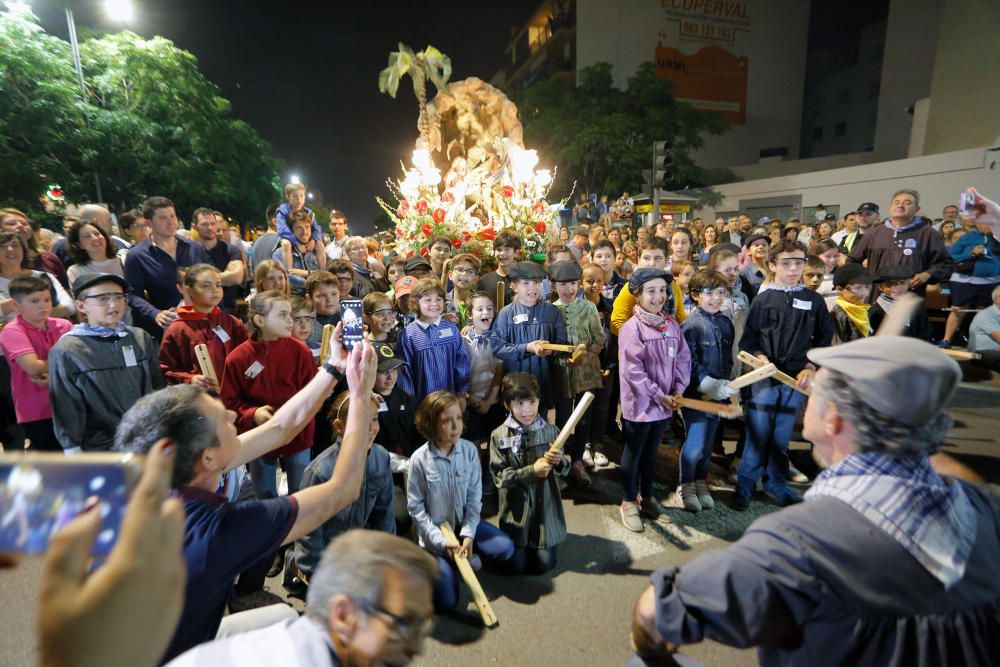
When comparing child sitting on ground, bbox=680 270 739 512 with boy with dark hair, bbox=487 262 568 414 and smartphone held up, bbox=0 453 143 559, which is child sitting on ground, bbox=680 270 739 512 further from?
smartphone held up, bbox=0 453 143 559

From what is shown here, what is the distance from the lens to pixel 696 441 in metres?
3.99

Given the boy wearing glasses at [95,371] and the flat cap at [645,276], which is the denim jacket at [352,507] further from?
the flat cap at [645,276]

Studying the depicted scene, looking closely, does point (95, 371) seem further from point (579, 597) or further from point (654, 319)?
point (654, 319)

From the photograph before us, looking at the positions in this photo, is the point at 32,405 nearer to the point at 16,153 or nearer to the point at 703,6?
the point at 16,153

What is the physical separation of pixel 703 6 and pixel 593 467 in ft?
136

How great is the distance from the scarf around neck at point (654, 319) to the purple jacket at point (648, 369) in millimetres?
25

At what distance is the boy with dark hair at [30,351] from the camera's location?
3.40 metres

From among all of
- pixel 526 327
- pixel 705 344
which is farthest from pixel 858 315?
pixel 526 327

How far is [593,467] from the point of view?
15.5 ft

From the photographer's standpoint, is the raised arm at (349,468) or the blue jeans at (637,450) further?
the blue jeans at (637,450)

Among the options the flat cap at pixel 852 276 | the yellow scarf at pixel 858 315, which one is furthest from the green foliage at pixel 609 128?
the yellow scarf at pixel 858 315

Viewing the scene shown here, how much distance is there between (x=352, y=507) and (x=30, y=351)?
269 centimetres

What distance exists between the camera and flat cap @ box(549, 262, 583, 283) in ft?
14.7

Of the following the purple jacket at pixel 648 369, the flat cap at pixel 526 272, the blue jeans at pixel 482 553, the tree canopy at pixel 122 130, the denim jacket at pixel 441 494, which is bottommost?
the blue jeans at pixel 482 553
